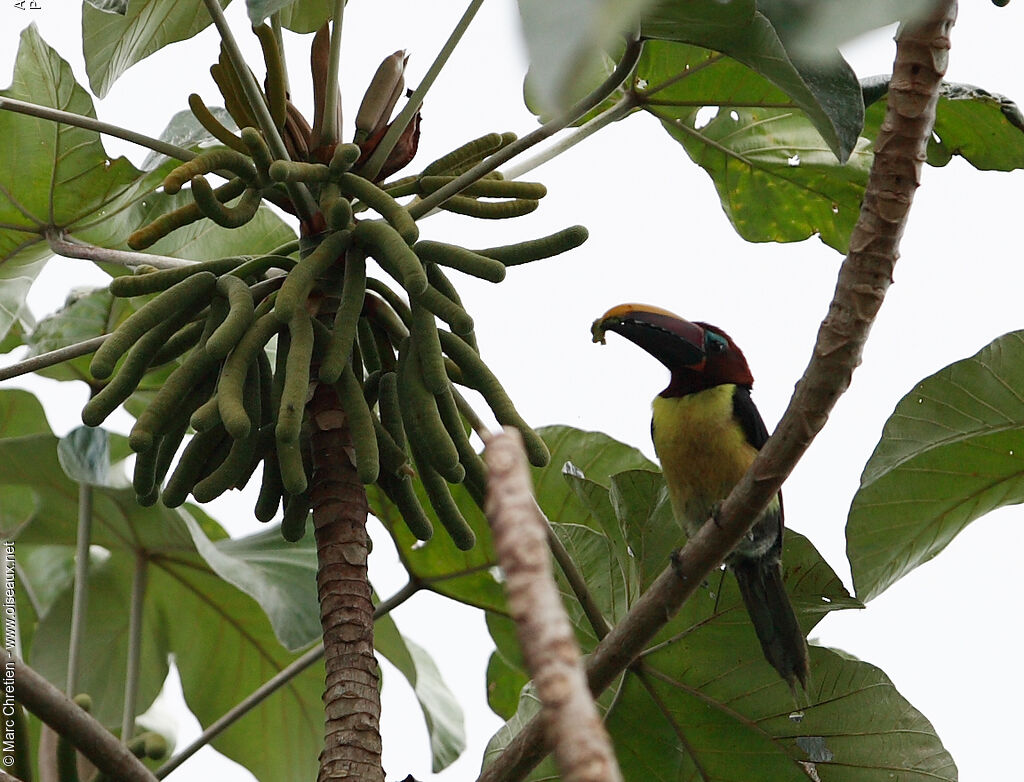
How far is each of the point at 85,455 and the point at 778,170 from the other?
1614 mm

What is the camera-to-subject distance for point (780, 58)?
1.64 metres

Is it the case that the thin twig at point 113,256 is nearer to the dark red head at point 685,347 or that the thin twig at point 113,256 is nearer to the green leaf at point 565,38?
the dark red head at point 685,347

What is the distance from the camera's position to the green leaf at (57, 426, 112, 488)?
7.41 feet

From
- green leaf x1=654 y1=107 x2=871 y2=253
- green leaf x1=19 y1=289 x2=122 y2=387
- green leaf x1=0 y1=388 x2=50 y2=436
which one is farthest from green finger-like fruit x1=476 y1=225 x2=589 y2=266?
green leaf x1=0 y1=388 x2=50 y2=436

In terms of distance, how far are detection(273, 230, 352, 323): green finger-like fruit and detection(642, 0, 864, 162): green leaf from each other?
1.82 feet

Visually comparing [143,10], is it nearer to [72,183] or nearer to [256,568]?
[72,183]

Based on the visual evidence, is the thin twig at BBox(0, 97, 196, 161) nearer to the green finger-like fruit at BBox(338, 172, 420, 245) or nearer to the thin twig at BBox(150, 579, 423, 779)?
the green finger-like fruit at BBox(338, 172, 420, 245)

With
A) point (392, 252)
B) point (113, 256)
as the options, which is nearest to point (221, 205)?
point (392, 252)

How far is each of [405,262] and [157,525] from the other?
1.16 m

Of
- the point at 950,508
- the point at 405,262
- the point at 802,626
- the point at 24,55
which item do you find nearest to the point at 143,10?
the point at 24,55

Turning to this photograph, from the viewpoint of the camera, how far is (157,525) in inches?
99.4

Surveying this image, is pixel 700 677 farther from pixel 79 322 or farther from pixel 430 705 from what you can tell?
pixel 79 322

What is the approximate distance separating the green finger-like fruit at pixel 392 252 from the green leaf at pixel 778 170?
0.98m

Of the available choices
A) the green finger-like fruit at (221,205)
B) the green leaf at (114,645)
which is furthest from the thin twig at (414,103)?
the green leaf at (114,645)
